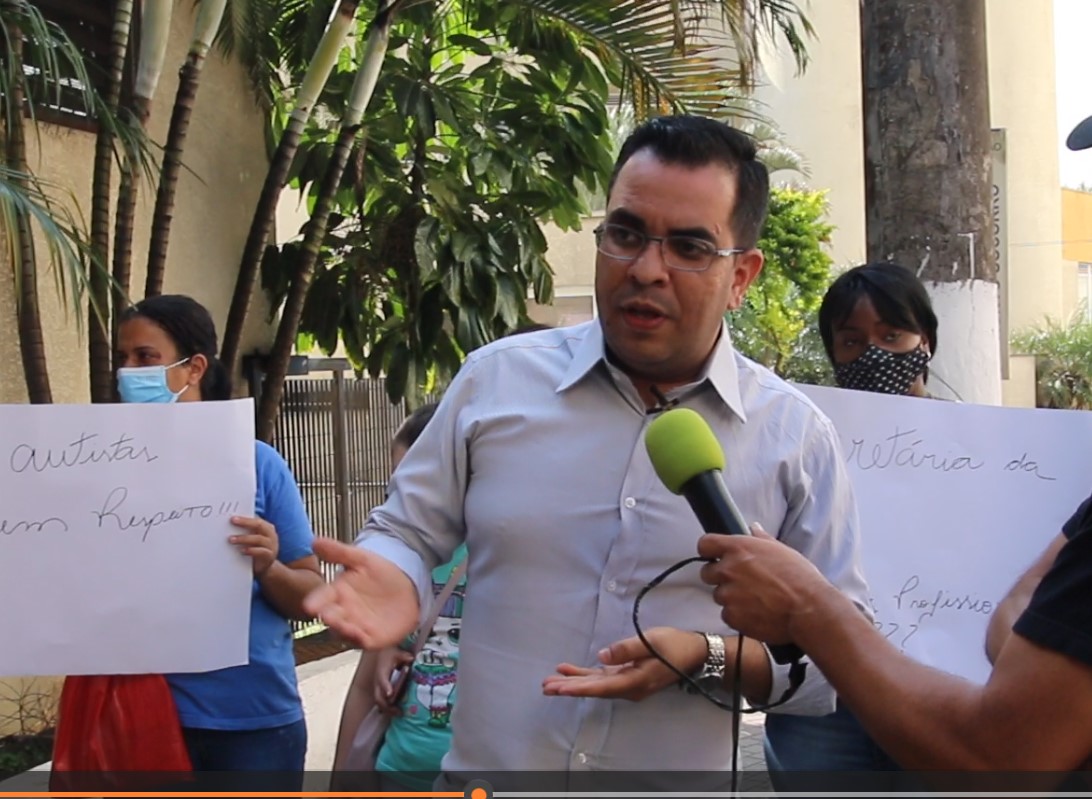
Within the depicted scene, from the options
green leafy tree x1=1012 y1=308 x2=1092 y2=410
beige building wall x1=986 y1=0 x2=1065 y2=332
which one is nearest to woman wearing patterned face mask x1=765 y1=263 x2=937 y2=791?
green leafy tree x1=1012 y1=308 x2=1092 y2=410

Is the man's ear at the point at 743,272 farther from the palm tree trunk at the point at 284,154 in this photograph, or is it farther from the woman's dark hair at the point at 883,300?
the palm tree trunk at the point at 284,154

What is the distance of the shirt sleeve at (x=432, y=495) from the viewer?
2.32 metres

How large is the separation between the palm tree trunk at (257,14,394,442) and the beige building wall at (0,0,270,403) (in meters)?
0.67

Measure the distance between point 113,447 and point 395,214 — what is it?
4.71m

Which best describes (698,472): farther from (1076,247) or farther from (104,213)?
(1076,247)

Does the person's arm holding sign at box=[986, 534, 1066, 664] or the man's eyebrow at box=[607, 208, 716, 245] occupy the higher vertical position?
the man's eyebrow at box=[607, 208, 716, 245]

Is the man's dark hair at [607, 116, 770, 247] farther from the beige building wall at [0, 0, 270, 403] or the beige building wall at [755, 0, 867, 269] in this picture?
the beige building wall at [755, 0, 867, 269]

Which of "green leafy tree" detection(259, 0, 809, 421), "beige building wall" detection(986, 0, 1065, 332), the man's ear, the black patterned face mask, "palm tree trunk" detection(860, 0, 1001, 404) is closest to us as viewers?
the man's ear

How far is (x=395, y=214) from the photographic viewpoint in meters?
7.72

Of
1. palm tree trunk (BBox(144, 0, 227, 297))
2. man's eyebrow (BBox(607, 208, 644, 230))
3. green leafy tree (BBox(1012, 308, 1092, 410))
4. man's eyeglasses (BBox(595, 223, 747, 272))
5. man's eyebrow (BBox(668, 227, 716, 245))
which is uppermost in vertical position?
palm tree trunk (BBox(144, 0, 227, 297))

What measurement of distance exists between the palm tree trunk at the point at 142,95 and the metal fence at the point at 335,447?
326 centimetres

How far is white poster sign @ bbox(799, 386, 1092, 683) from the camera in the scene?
2.96 meters

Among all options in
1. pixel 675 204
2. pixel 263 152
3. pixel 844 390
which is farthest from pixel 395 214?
pixel 675 204

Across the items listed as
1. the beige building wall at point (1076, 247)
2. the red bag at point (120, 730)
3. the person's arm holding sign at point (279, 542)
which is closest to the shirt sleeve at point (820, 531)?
the person's arm holding sign at point (279, 542)
